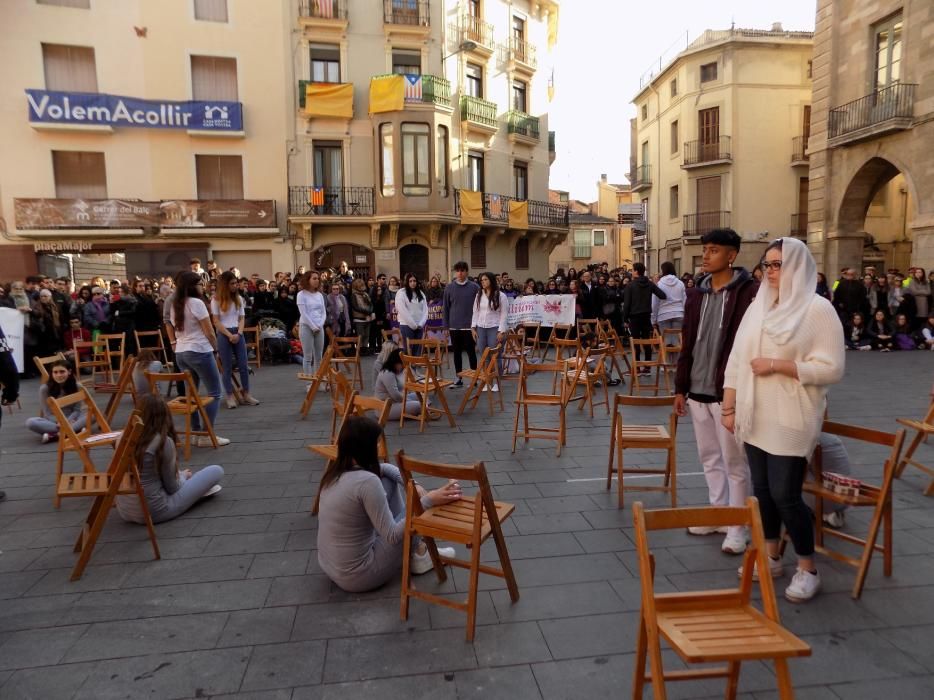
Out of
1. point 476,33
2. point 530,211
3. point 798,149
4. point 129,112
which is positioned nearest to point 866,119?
point 530,211

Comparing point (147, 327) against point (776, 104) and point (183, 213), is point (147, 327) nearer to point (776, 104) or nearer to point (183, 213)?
point (183, 213)

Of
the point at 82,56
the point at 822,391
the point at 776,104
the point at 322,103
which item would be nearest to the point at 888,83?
the point at 776,104

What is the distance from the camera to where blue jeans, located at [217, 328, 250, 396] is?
7.56 metres

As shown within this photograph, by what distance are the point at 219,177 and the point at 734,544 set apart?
67.4ft

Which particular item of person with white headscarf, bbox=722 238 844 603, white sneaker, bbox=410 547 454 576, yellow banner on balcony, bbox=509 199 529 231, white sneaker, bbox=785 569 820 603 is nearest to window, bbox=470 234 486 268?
A: yellow banner on balcony, bbox=509 199 529 231

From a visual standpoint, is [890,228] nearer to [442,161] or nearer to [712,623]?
[442,161]

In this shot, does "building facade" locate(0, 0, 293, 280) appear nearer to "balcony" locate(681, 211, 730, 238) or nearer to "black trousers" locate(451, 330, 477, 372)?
"black trousers" locate(451, 330, 477, 372)

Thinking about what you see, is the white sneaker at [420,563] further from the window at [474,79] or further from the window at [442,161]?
the window at [474,79]

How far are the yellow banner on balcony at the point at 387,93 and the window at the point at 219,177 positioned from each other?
193 inches

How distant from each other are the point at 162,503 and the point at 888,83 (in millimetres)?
20134

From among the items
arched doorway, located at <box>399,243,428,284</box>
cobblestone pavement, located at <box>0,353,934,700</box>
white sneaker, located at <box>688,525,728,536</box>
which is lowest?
cobblestone pavement, located at <box>0,353,934,700</box>

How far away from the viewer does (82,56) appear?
19203 mm

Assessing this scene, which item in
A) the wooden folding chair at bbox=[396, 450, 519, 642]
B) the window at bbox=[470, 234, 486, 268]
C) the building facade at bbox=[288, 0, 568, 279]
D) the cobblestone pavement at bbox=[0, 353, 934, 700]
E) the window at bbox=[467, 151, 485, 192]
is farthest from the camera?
the window at bbox=[470, 234, 486, 268]

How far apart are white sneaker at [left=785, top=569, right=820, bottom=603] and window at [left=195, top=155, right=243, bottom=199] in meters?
20.6
